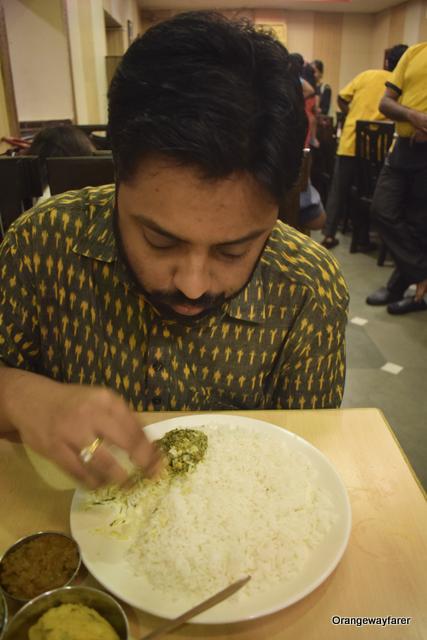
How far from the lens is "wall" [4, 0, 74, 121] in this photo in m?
4.50

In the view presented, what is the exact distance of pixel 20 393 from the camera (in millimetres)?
906

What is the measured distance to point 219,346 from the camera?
119cm

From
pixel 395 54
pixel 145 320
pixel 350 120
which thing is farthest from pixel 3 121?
pixel 350 120

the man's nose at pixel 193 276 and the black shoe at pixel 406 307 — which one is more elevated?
the man's nose at pixel 193 276

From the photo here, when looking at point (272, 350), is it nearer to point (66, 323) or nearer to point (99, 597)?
point (66, 323)

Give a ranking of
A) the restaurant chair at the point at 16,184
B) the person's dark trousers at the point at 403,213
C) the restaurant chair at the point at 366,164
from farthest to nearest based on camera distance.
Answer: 1. the restaurant chair at the point at 366,164
2. the person's dark trousers at the point at 403,213
3. the restaurant chair at the point at 16,184

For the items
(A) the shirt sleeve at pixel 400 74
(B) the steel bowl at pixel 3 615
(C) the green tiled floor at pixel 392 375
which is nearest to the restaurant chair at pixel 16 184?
(B) the steel bowl at pixel 3 615

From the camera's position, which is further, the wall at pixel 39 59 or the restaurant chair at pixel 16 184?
the wall at pixel 39 59

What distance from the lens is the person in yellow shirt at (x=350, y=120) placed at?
494 cm

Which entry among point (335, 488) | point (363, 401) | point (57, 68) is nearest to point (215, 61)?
point (335, 488)

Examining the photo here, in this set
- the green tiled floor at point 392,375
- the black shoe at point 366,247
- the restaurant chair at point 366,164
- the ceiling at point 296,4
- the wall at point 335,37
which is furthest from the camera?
the wall at point 335,37

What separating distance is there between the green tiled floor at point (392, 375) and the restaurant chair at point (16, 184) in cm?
195

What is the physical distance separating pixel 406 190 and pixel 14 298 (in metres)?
3.58

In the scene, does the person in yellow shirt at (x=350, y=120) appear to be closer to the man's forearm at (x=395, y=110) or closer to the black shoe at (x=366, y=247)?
the black shoe at (x=366, y=247)
